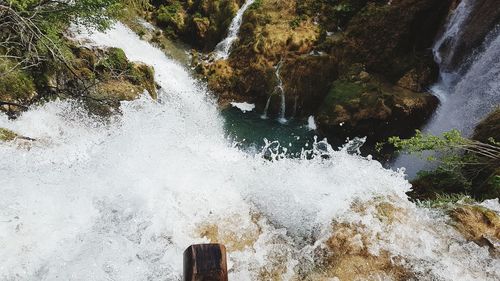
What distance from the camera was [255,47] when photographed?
11.9 m

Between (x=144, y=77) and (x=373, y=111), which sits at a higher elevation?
(x=373, y=111)

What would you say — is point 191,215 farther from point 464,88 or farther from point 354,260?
point 464,88

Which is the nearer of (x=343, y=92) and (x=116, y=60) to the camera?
(x=116, y=60)

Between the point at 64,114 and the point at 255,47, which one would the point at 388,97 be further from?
the point at 64,114

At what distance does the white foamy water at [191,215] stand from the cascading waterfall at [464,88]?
6.24m

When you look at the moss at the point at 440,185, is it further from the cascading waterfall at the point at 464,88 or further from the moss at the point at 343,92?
the moss at the point at 343,92

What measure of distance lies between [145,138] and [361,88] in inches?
297

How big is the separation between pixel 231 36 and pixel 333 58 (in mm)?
3949

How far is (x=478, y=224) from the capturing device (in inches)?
158

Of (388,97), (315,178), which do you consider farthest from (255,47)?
(315,178)

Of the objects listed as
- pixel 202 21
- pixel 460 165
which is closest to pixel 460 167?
pixel 460 165

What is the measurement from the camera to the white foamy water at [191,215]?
3.50 m

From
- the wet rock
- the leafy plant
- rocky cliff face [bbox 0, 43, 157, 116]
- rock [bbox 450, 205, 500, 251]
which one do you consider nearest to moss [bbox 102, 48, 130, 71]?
rocky cliff face [bbox 0, 43, 157, 116]

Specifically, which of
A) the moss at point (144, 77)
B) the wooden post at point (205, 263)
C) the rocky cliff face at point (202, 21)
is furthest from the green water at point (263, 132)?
the wooden post at point (205, 263)
